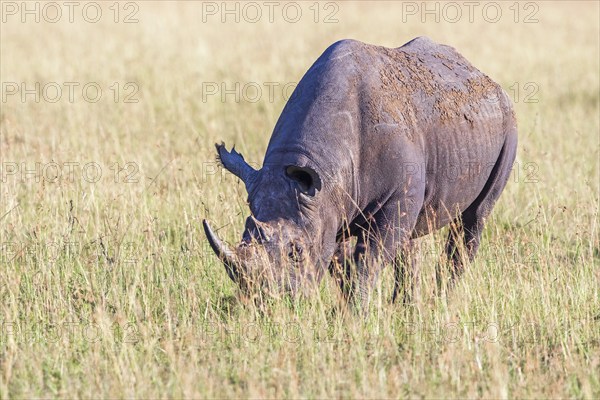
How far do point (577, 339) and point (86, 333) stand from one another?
318 centimetres

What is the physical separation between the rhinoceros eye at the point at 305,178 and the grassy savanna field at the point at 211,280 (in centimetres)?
72

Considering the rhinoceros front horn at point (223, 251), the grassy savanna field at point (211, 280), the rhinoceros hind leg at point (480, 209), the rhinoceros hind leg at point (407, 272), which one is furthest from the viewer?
the rhinoceros hind leg at point (480, 209)

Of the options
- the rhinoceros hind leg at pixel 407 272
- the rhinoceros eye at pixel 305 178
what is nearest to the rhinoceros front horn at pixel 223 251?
the rhinoceros eye at pixel 305 178

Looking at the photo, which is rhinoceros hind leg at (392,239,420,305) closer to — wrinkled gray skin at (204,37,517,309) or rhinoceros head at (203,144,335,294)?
wrinkled gray skin at (204,37,517,309)

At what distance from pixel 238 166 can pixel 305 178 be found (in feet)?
2.16

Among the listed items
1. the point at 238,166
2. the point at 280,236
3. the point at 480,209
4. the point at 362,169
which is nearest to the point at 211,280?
the point at 238,166

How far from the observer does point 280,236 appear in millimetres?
6371

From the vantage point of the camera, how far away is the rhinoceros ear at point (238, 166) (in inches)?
268

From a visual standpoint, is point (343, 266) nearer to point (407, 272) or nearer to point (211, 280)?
point (407, 272)

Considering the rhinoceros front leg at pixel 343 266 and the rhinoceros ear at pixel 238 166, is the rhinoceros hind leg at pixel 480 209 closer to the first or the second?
the rhinoceros front leg at pixel 343 266

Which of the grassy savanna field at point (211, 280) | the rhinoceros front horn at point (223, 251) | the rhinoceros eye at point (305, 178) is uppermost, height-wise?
the rhinoceros eye at point (305, 178)

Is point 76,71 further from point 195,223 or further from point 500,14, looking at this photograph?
point 500,14

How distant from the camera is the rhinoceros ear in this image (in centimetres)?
680

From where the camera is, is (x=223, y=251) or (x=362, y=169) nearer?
(x=223, y=251)
